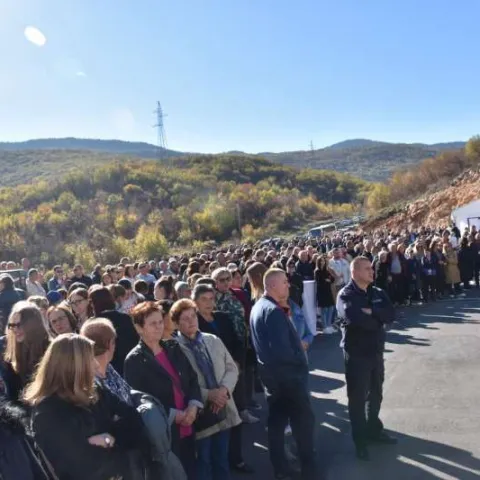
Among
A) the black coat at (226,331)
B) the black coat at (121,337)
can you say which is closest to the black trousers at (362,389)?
the black coat at (226,331)

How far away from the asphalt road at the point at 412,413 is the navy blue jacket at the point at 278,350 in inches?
40.9

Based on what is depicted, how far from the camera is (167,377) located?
160 inches

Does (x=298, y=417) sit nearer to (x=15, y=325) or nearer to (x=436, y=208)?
(x=15, y=325)

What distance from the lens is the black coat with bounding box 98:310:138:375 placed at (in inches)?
204

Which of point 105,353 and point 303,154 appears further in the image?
point 303,154

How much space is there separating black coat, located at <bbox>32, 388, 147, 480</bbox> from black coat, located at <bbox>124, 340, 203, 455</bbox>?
3.24 ft

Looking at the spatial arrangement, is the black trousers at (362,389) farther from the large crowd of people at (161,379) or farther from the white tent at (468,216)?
the white tent at (468,216)

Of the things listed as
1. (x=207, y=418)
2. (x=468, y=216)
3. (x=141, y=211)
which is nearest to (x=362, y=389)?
(x=207, y=418)

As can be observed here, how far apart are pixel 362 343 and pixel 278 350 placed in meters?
1.08

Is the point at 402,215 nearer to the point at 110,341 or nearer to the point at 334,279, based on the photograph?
the point at 334,279

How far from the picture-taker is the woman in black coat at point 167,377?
13.3ft

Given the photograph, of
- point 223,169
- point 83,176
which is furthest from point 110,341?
point 223,169

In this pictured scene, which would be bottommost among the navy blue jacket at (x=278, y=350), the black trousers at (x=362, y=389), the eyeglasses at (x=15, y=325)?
the black trousers at (x=362, y=389)

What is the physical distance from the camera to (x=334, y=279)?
1227cm
